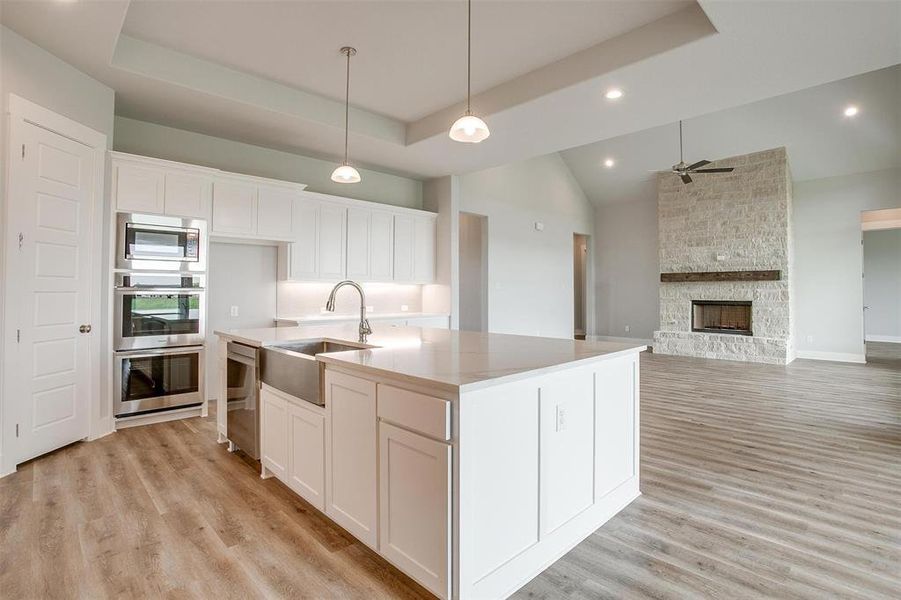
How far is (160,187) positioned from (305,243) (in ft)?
5.05

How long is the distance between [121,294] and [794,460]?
5.43 metres

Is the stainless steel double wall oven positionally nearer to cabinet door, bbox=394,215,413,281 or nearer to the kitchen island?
the kitchen island

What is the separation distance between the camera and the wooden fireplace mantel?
757cm

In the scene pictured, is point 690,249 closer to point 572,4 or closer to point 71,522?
point 572,4

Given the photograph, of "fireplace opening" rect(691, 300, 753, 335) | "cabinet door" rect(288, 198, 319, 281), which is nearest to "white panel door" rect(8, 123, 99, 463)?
"cabinet door" rect(288, 198, 319, 281)

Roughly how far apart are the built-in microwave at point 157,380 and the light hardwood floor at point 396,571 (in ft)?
0.93

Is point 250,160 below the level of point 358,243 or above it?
above

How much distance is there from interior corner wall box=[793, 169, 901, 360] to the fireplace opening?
2.99 feet

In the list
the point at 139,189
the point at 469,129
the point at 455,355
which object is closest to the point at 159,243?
the point at 139,189

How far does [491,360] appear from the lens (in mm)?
2033

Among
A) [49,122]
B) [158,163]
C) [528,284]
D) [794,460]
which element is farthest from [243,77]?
[528,284]

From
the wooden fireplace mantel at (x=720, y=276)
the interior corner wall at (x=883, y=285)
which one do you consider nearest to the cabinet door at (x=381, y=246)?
the wooden fireplace mantel at (x=720, y=276)

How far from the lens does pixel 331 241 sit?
18.1 ft

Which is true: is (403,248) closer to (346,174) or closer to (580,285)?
(346,174)
